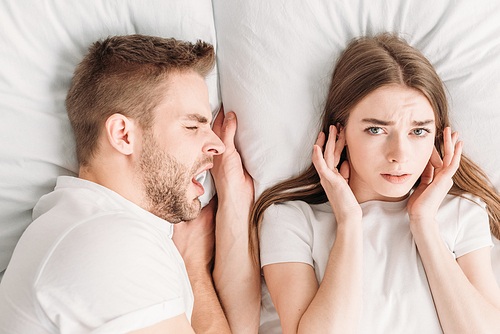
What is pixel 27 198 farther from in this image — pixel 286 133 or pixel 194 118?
pixel 286 133

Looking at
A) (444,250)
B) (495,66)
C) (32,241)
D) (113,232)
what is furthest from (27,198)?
(495,66)

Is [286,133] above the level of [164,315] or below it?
above

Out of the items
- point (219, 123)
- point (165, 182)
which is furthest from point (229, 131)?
point (165, 182)

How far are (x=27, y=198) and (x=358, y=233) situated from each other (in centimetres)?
136

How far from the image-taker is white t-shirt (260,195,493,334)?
4.58 feet

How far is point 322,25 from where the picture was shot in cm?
158

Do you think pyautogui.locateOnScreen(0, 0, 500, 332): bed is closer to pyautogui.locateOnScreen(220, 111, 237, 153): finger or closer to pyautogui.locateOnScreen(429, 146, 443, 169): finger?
pyautogui.locateOnScreen(220, 111, 237, 153): finger

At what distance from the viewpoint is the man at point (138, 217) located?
1.06 m

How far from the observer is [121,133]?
1.36 meters

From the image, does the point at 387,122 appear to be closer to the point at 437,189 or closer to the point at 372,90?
the point at 372,90

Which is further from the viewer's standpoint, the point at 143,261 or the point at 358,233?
the point at 358,233

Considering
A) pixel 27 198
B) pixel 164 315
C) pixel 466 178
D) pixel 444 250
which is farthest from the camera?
pixel 466 178

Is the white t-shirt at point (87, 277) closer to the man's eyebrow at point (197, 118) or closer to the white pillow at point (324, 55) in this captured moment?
the man's eyebrow at point (197, 118)

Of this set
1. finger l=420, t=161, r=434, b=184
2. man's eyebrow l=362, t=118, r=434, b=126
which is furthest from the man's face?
finger l=420, t=161, r=434, b=184
